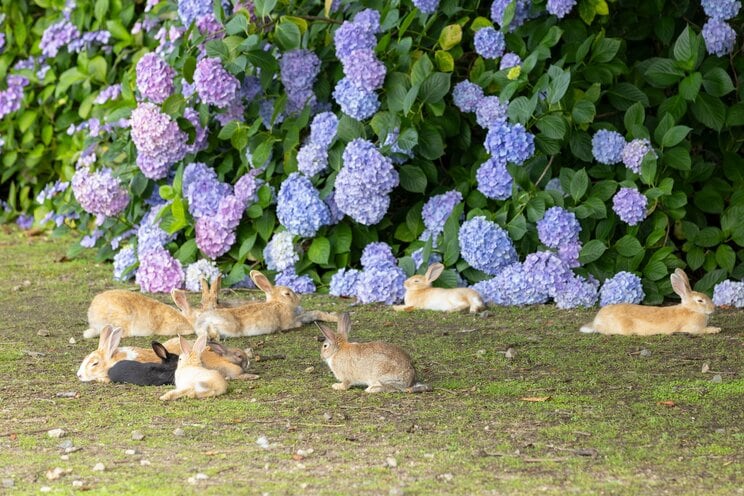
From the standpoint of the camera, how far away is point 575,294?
24.5 ft

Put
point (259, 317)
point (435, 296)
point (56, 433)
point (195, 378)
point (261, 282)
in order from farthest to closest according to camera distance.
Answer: point (435, 296) → point (261, 282) → point (259, 317) → point (195, 378) → point (56, 433)

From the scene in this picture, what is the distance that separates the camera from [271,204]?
8344 millimetres

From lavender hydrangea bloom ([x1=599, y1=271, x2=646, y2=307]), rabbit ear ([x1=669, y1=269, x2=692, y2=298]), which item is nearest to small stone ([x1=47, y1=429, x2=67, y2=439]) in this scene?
rabbit ear ([x1=669, y1=269, x2=692, y2=298])

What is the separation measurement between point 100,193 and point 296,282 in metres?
1.70

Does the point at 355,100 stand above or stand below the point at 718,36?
below

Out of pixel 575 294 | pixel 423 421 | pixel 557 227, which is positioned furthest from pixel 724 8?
pixel 423 421

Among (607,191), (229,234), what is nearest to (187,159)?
(229,234)

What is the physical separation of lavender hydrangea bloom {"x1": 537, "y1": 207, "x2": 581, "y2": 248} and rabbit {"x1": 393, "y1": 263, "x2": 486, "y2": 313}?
1.90ft

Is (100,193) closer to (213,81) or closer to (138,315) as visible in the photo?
(213,81)

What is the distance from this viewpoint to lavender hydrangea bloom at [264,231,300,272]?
26.8 feet

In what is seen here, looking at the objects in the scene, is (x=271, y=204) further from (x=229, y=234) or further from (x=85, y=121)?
(x=85, y=121)

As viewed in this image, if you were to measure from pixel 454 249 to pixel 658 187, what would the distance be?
1304 millimetres

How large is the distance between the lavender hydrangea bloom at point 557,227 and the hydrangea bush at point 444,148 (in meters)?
0.01

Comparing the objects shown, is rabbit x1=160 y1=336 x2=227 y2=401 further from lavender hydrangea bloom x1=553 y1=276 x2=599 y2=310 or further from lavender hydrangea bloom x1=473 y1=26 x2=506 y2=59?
lavender hydrangea bloom x1=473 y1=26 x2=506 y2=59
